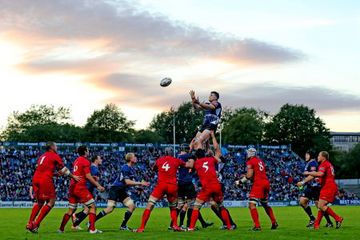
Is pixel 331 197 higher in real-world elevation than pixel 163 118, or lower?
lower

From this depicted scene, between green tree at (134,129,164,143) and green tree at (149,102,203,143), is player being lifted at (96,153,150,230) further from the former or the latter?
green tree at (149,102,203,143)

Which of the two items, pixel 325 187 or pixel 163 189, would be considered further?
pixel 325 187

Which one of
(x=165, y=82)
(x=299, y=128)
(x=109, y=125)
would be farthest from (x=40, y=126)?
(x=165, y=82)

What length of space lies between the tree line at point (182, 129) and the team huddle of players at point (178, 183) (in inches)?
4261

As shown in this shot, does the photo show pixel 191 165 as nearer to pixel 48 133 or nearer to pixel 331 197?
pixel 331 197

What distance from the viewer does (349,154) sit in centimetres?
14425

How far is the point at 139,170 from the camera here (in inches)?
2980

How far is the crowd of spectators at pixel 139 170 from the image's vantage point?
68.4 m

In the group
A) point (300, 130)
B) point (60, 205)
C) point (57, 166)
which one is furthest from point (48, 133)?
point (57, 166)

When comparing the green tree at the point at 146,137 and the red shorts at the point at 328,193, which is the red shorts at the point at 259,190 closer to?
the red shorts at the point at 328,193

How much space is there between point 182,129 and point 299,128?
30392mm

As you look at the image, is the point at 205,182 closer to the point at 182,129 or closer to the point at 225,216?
the point at 225,216

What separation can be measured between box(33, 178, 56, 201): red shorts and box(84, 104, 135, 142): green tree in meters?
119

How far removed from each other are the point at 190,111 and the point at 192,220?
132404 mm
